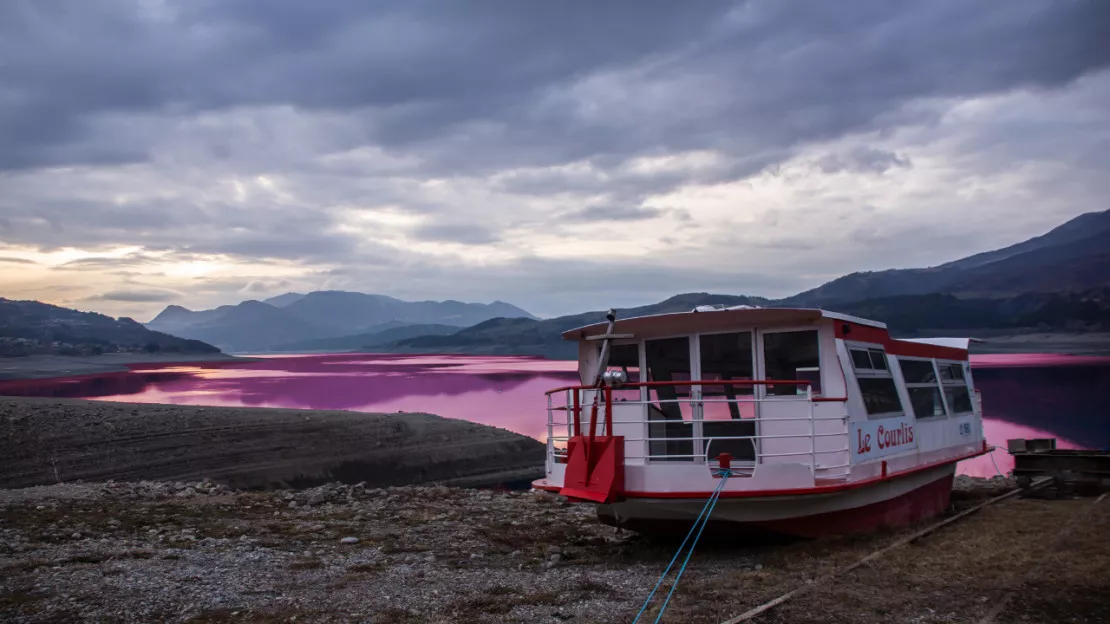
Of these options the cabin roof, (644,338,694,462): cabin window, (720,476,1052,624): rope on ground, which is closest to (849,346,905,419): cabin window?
the cabin roof

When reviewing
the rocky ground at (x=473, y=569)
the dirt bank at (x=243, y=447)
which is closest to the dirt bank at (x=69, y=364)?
the dirt bank at (x=243, y=447)

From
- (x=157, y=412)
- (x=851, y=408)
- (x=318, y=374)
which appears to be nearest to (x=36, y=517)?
(x=851, y=408)

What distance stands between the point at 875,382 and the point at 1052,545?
8.90 ft

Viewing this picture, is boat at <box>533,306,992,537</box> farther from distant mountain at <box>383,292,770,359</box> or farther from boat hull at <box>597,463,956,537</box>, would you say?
distant mountain at <box>383,292,770,359</box>

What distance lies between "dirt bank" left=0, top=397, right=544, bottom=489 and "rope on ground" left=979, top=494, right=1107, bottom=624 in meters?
16.9

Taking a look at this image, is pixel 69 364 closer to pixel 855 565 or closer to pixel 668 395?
pixel 668 395

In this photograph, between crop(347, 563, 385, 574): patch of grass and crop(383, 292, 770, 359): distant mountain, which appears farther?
crop(383, 292, 770, 359): distant mountain

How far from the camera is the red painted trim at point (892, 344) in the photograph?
9.98 m

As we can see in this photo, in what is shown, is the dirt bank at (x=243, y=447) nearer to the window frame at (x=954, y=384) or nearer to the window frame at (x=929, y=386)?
the window frame at (x=954, y=384)

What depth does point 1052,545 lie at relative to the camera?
374 inches

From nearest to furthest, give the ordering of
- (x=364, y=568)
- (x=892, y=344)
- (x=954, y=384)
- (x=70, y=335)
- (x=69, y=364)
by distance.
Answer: (x=364, y=568) < (x=892, y=344) < (x=954, y=384) < (x=69, y=364) < (x=70, y=335)

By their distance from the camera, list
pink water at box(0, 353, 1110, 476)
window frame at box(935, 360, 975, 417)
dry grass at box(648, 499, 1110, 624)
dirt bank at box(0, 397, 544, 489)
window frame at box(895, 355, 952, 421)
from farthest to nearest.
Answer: pink water at box(0, 353, 1110, 476)
dirt bank at box(0, 397, 544, 489)
window frame at box(935, 360, 975, 417)
window frame at box(895, 355, 952, 421)
dry grass at box(648, 499, 1110, 624)

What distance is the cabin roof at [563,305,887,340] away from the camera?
9.53 metres

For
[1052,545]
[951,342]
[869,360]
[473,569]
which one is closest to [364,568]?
[473,569]
